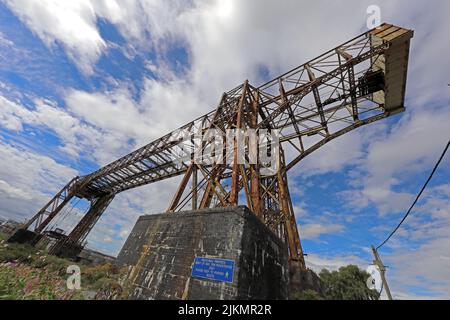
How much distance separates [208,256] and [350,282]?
2239 cm

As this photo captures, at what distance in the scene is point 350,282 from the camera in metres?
19.5

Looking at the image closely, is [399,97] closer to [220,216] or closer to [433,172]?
[433,172]

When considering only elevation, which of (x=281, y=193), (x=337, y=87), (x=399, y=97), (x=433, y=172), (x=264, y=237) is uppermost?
(x=337, y=87)

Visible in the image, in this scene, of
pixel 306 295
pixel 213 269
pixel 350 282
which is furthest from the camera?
pixel 350 282

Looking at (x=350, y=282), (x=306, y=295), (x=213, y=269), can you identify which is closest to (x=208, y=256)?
(x=213, y=269)

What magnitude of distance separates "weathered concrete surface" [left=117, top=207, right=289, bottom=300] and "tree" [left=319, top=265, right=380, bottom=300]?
746 inches

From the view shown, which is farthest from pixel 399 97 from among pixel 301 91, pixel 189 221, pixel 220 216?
pixel 189 221

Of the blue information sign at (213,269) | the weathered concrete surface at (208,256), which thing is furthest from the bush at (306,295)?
the blue information sign at (213,269)

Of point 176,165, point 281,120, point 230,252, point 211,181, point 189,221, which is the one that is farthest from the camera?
point 176,165

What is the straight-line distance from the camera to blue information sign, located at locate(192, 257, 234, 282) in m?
3.62

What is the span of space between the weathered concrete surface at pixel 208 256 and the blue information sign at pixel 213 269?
0.27 feet

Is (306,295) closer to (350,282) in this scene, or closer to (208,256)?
(208,256)

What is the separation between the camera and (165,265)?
457 centimetres

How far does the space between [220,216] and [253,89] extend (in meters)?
6.84
